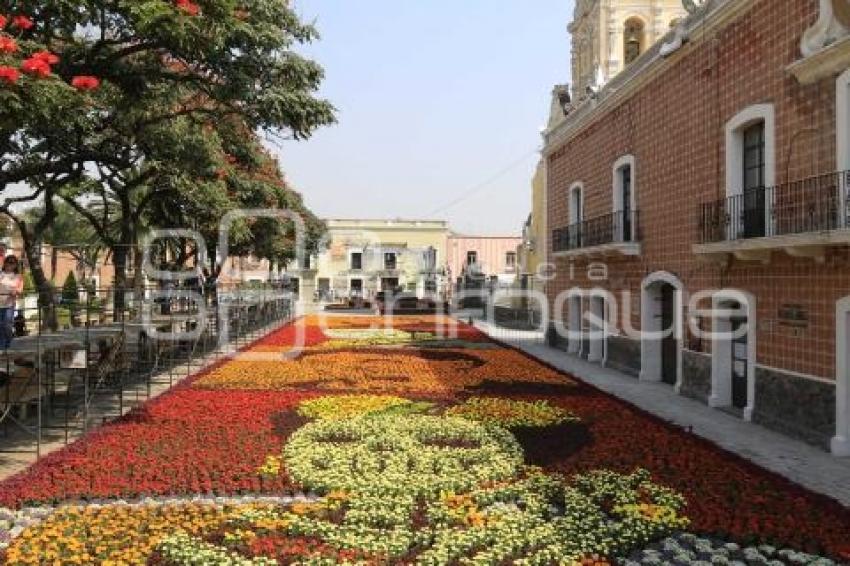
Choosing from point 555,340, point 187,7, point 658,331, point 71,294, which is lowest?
point 555,340

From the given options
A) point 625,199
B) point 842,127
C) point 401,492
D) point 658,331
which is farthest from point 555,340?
point 401,492

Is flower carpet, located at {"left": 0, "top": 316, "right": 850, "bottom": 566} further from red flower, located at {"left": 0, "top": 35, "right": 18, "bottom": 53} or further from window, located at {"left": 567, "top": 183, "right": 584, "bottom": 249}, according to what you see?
window, located at {"left": 567, "top": 183, "right": 584, "bottom": 249}

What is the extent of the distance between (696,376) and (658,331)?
300cm

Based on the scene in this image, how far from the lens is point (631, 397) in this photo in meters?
16.1

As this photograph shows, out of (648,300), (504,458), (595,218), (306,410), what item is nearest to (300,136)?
(306,410)

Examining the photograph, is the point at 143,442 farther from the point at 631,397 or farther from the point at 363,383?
the point at 631,397

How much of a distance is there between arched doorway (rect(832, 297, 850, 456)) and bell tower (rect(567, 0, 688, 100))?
519 inches

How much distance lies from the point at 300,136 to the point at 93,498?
20.8ft

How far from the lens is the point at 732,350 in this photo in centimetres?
1470

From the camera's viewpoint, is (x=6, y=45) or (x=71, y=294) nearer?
(x=6, y=45)

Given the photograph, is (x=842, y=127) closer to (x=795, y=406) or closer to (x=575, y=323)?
(x=795, y=406)

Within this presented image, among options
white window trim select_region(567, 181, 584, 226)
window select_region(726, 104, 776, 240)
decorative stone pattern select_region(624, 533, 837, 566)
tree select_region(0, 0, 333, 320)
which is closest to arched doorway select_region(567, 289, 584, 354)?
white window trim select_region(567, 181, 584, 226)

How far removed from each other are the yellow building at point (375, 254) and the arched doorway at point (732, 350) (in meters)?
58.3

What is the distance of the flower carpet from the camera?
6852 millimetres
